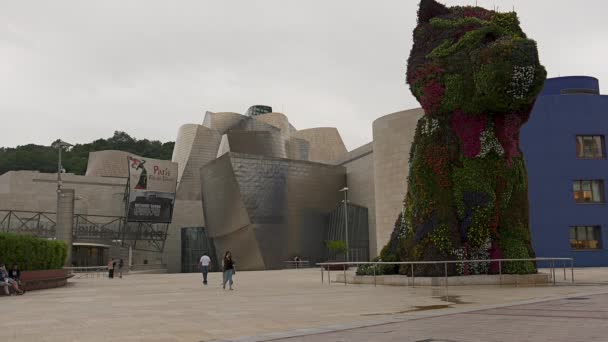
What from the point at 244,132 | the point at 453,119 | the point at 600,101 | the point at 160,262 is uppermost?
the point at 244,132

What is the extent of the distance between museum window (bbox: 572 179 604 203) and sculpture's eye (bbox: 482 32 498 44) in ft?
68.1

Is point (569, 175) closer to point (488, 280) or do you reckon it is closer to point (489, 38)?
point (489, 38)

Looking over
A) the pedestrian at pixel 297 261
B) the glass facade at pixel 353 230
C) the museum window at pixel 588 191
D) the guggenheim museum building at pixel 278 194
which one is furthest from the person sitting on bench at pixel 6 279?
the glass facade at pixel 353 230

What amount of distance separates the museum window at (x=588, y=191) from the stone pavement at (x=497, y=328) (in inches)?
1093

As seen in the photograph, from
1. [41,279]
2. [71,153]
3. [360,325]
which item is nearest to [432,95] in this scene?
[360,325]

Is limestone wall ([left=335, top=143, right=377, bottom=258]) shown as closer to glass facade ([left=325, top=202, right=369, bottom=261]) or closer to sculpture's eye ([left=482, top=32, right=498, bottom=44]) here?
glass facade ([left=325, top=202, right=369, bottom=261])

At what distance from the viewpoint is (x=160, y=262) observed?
72.8 meters

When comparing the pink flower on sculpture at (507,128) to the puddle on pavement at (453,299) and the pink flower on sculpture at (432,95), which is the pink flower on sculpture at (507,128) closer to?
the pink flower on sculpture at (432,95)

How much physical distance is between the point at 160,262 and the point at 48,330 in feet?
214

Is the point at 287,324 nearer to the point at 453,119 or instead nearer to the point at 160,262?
the point at 453,119

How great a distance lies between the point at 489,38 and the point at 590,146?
70.8 feet

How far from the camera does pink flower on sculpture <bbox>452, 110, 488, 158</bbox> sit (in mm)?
18906

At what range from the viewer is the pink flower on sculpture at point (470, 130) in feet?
62.0

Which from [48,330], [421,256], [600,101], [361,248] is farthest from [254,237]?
[48,330]
